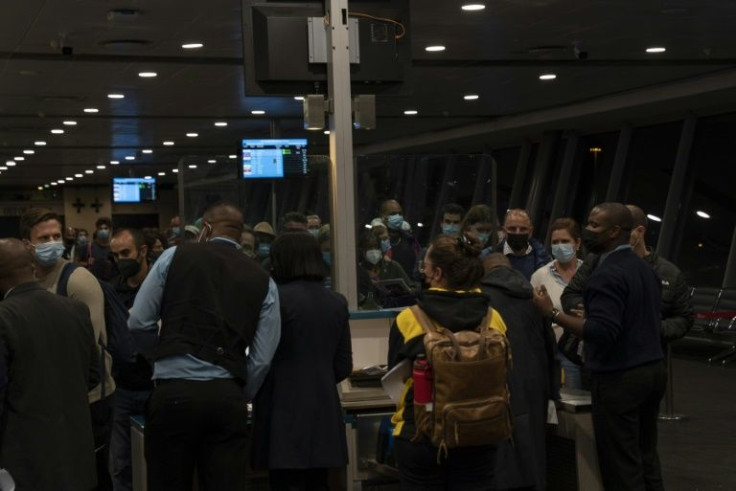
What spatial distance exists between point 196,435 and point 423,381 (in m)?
1.00

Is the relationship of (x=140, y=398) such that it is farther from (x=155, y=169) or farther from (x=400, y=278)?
(x=155, y=169)

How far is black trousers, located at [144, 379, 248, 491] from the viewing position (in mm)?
4961

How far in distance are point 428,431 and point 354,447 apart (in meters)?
1.38

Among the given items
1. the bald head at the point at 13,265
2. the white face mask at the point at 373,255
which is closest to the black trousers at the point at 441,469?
the bald head at the point at 13,265

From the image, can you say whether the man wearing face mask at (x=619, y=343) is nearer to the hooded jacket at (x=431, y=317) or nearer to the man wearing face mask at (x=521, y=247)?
the hooded jacket at (x=431, y=317)

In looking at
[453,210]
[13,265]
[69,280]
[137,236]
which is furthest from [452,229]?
[13,265]

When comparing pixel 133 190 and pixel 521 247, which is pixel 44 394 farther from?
pixel 133 190

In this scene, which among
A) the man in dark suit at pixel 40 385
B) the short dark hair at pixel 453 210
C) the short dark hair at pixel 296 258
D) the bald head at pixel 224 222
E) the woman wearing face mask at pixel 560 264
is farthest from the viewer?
the short dark hair at pixel 453 210

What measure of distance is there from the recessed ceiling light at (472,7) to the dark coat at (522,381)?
17.5ft

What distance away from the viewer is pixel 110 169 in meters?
33.2

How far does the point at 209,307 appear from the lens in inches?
197

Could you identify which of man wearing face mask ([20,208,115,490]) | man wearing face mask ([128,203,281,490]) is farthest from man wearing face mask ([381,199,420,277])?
man wearing face mask ([128,203,281,490])

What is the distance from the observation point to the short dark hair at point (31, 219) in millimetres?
5980

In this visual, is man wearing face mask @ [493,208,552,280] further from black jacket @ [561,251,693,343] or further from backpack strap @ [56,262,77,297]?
backpack strap @ [56,262,77,297]
